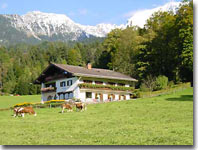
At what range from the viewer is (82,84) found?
138 feet

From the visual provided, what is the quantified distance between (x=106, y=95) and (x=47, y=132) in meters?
30.9

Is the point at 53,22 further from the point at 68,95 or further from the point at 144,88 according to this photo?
the point at 144,88

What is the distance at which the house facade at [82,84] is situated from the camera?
4266 centimetres

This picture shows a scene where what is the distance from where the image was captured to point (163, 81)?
4647cm

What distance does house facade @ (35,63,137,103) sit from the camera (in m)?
42.7

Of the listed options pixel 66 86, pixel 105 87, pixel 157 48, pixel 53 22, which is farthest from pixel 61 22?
pixel 157 48

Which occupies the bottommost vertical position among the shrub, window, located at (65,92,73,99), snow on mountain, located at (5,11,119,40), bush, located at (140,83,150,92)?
window, located at (65,92,73,99)

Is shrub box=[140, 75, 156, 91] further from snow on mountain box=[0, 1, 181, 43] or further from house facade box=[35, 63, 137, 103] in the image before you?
snow on mountain box=[0, 1, 181, 43]

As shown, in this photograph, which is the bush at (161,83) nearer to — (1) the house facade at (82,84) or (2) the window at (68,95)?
(1) the house facade at (82,84)

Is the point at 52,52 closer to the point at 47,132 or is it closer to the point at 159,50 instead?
the point at 159,50

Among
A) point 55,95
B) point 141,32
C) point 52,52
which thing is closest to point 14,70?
point 52,52

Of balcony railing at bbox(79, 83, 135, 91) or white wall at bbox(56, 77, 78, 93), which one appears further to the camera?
white wall at bbox(56, 77, 78, 93)

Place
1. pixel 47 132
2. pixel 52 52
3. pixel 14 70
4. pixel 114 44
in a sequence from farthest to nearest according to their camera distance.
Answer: pixel 52 52 → pixel 14 70 → pixel 114 44 → pixel 47 132

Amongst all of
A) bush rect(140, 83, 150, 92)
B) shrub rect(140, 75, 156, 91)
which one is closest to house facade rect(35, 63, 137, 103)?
bush rect(140, 83, 150, 92)
